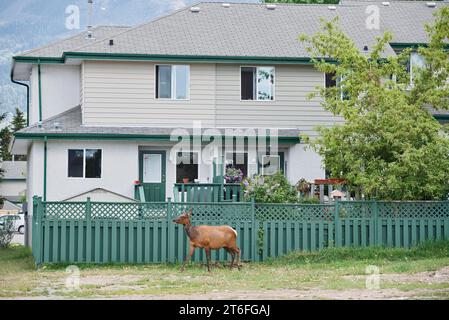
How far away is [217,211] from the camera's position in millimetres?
25906

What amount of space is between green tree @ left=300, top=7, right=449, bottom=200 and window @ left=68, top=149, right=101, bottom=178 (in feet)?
29.4

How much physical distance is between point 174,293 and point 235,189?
12.5 meters

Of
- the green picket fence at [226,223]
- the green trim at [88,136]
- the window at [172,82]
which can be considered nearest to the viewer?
the green picket fence at [226,223]

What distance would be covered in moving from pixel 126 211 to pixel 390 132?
7.18 metres

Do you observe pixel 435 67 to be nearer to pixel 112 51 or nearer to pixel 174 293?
pixel 112 51

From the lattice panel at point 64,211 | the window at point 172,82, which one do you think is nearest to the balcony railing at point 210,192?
the window at point 172,82

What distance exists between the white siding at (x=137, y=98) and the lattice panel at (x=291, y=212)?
8.93 metres

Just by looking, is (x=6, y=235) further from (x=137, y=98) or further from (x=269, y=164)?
(x=269, y=164)

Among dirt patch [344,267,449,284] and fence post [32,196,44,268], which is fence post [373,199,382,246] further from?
fence post [32,196,44,268]

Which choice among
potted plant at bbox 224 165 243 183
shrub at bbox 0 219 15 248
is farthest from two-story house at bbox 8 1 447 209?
shrub at bbox 0 219 15 248

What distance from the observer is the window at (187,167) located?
34.6 m

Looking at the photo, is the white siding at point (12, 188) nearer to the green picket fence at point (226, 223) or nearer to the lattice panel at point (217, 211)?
the green picket fence at point (226, 223)

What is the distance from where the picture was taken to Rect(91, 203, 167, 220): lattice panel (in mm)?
25766
